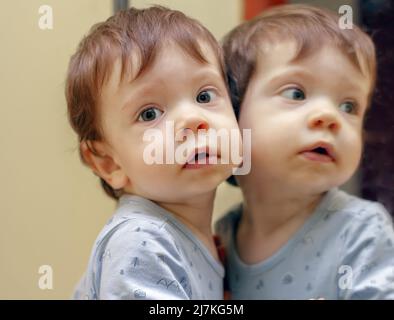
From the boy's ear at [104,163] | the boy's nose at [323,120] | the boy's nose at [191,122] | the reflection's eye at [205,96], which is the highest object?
the reflection's eye at [205,96]

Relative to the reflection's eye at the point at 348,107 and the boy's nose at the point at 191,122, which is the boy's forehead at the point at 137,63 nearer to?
the boy's nose at the point at 191,122

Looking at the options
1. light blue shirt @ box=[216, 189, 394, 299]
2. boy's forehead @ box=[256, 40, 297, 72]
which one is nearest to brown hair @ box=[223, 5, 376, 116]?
boy's forehead @ box=[256, 40, 297, 72]

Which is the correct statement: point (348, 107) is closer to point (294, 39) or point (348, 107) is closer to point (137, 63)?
point (294, 39)

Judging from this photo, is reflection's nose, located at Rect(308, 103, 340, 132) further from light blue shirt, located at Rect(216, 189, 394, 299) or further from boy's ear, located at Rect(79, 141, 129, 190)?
boy's ear, located at Rect(79, 141, 129, 190)

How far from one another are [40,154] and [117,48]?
14 cm

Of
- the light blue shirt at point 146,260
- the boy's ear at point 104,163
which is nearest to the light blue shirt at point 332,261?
the light blue shirt at point 146,260

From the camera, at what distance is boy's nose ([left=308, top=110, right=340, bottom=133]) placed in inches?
25.8

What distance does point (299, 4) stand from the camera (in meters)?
0.73

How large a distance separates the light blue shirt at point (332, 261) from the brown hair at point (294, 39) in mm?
136

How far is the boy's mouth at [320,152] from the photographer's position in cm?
66

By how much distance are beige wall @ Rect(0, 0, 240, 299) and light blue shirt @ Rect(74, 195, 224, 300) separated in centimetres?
4

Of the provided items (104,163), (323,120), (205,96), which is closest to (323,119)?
(323,120)

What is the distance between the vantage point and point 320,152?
2.20ft

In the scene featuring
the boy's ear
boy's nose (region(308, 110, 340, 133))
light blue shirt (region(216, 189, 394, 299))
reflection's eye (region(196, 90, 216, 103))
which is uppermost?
reflection's eye (region(196, 90, 216, 103))
